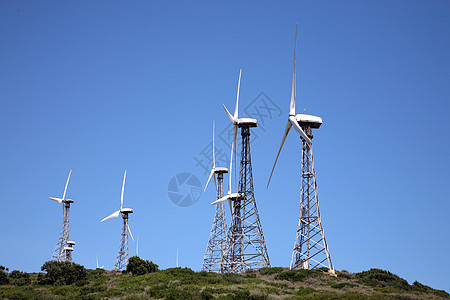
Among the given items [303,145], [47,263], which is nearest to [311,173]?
[303,145]

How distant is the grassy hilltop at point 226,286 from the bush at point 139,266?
32.4 feet

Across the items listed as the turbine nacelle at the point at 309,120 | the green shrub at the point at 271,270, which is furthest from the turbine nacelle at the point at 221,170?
the turbine nacelle at the point at 309,120

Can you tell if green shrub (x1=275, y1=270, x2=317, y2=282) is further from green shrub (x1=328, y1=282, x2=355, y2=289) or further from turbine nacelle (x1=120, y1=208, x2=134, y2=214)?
turbine nacelle (x1=120, y1=208, x2=134, y2=214)

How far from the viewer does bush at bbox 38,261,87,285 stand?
227 feet

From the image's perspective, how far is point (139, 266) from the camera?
84.4m

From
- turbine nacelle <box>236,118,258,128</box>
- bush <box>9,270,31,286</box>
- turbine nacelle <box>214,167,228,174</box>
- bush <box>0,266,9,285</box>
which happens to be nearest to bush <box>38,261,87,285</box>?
bush <box>9,270,31,286</box>

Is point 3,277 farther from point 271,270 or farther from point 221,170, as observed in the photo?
point 221,170

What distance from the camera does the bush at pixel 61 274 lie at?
6906 cm

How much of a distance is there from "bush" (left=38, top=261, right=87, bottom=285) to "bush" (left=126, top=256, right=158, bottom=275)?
11.2 meters

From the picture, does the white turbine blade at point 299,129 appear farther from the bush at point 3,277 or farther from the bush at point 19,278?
the bush at point 3,277

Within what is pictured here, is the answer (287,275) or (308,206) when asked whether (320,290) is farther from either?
(308,206)

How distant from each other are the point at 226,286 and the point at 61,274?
24.9 meters

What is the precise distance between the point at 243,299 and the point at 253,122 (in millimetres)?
35878

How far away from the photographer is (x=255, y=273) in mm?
71250
